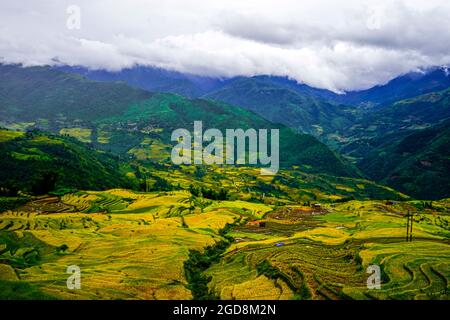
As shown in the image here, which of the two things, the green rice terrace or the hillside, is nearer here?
the green rice terrace

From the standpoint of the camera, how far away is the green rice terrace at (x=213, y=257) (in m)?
44.6

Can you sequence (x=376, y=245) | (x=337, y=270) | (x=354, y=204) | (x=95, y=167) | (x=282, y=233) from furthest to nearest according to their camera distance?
(x=95, y=167), (x=354, y=204), (x=282, y=233), (x=376, y=245), (x=337, y=270)

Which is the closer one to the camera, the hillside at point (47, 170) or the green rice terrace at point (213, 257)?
the green rice terrace at point (213, 257)

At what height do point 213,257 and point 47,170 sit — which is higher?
point 47,170

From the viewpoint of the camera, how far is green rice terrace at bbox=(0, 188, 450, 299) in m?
44.6

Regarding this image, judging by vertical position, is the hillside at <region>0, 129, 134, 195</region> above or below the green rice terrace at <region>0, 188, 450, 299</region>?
above

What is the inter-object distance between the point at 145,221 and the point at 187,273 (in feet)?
123

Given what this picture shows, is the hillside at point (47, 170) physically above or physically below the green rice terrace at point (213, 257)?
above

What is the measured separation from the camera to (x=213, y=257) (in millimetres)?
64438

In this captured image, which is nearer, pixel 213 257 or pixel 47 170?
pixel 213 257

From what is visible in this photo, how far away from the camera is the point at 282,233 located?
8831 centimetres
